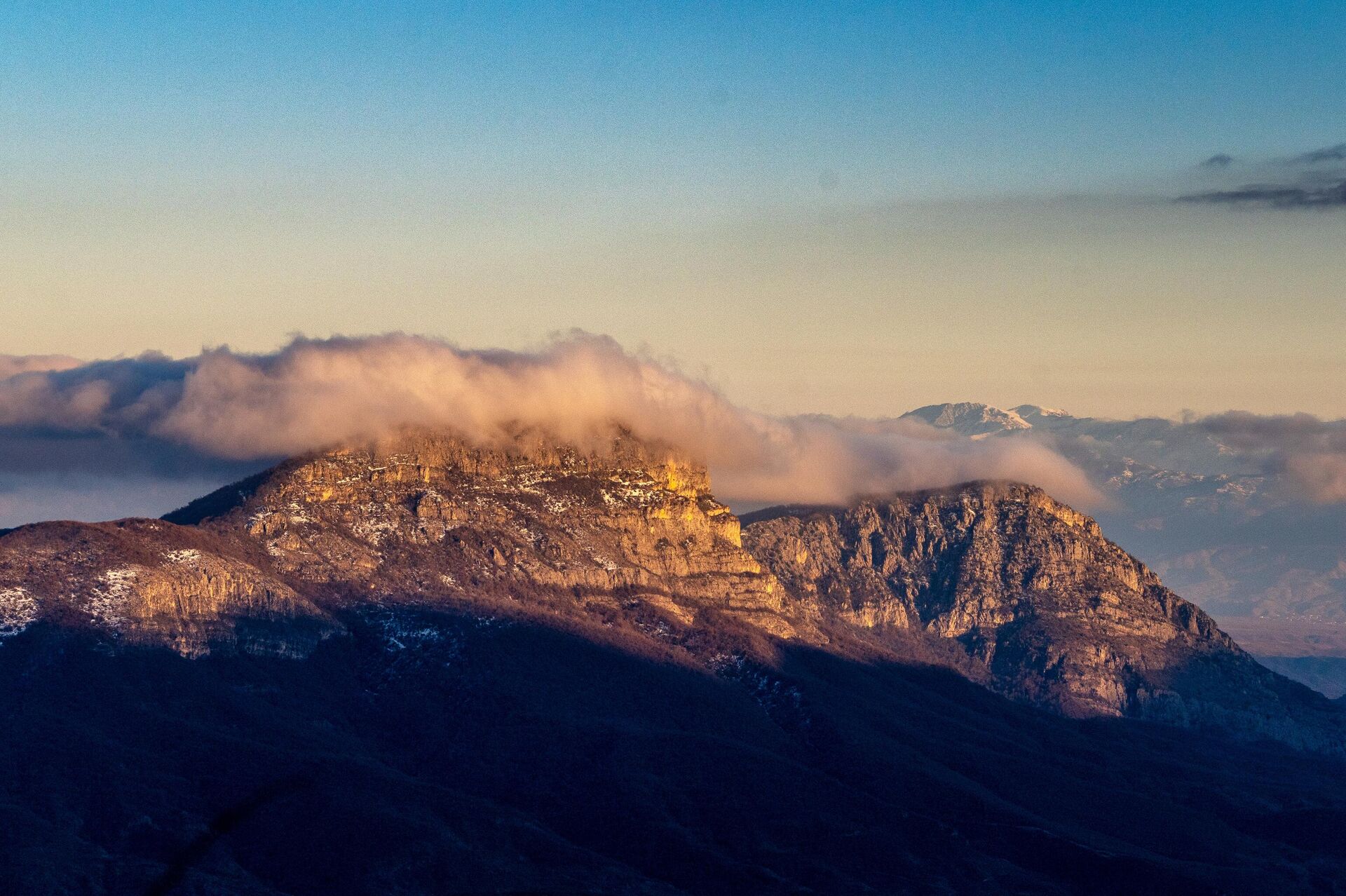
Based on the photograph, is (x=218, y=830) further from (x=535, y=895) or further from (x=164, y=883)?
(x=535, y=895)

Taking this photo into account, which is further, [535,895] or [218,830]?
[535,895]

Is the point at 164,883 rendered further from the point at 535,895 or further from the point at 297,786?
the point at 535,895

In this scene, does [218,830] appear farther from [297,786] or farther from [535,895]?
[535,895]

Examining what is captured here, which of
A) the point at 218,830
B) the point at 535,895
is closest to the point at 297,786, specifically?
the point at 218,830

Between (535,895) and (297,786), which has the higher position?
(297,786)

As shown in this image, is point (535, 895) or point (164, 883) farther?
point (535, 895)

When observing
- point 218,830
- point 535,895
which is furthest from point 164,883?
point 535,895

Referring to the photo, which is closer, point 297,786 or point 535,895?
point 297,786
